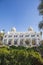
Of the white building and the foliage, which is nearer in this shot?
the foliage

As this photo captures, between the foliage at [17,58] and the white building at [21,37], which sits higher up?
the white building at [21,37]

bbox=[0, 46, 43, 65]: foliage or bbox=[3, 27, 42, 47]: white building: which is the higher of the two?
bbox=[3, 27, 42, 47]: white building

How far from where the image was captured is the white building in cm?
5628

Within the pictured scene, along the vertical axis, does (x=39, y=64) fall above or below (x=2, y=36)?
below

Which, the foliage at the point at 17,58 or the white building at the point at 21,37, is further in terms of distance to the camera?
the white building at the point at 21,37

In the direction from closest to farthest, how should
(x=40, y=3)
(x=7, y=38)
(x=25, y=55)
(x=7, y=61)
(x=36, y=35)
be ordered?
(x=7, y=61)
(x=25, y=55)
(x=40, y=3)
(x=36, y=35)
(x=7, y=38)

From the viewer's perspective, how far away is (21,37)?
5950cm

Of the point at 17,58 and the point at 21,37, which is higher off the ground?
the point at 21,37

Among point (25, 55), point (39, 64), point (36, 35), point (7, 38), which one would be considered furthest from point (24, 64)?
point (7, 38)

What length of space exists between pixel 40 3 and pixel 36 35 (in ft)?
117

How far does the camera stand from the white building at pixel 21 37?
56284 mm

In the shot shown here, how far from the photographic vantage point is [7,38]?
60.7 metres

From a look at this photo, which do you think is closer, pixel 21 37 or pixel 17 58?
pixel 17 58

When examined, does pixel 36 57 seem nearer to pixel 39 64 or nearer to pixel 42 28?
pixel 39 64
